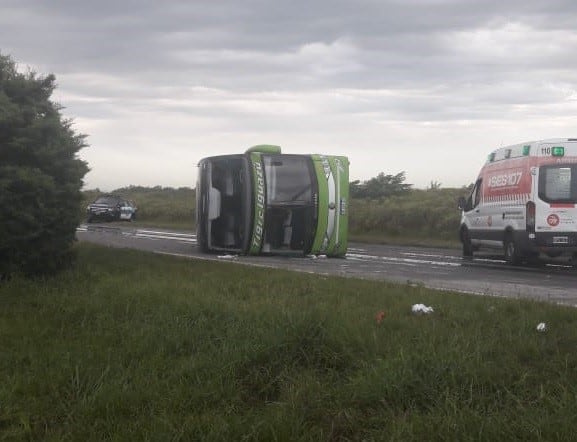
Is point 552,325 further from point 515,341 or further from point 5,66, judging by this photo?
point 5,66

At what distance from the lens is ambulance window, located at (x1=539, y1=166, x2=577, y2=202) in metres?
14.5

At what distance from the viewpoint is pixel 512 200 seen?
15.5 metres

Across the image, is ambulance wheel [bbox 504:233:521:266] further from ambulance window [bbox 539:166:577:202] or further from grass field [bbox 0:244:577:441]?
grass field [bbox 0:244:577:441]

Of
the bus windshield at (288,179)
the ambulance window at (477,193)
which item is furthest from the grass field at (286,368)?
the ambulance window at (477,193)

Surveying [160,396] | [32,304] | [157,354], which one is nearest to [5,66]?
[32,304]

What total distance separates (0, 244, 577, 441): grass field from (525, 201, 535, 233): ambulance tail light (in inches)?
268

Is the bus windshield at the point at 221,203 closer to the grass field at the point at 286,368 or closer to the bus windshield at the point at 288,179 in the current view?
the bus windshield at the point at 288,179

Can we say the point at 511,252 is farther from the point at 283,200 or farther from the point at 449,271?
the point at 283,200

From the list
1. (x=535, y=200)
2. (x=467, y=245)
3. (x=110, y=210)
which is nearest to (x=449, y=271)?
(x=535, y=200)

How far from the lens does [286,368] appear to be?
5789 mm

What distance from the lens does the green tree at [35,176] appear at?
952 cm

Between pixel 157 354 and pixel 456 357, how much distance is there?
239 cm

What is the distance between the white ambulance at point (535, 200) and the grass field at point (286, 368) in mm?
6761

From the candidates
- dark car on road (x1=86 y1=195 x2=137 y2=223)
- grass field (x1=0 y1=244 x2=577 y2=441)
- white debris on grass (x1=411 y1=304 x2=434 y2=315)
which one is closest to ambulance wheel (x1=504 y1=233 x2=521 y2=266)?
grass field (x1=0 y1=244 x2=577 y2=441)
